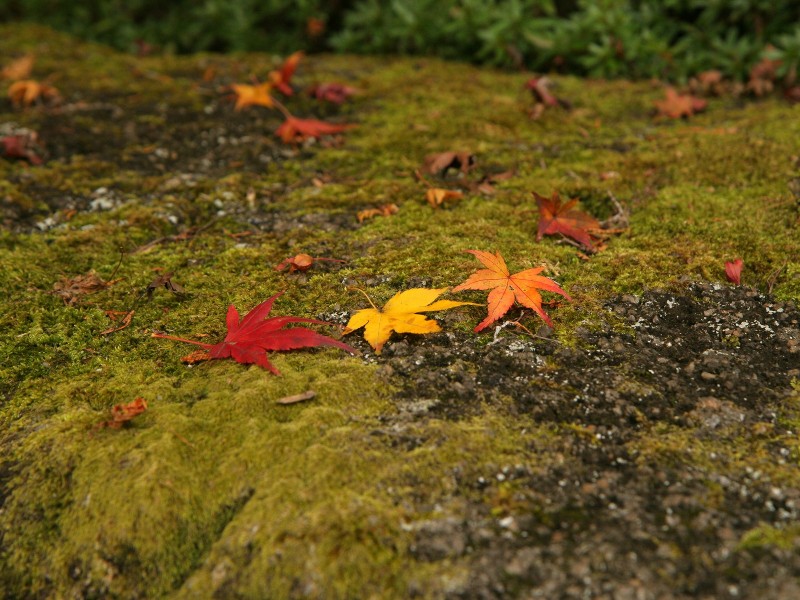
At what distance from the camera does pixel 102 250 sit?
102 inches

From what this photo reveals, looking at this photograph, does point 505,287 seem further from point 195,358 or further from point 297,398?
point 195,358

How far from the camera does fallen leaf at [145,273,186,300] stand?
2.31m

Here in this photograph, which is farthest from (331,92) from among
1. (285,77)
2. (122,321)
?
(122,321)

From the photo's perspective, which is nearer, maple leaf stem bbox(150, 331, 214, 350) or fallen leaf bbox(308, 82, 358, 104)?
maple leaf stem bbox(150, 331, 214, 350)

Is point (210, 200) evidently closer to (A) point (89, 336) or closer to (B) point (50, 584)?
(A) point (89, 336)

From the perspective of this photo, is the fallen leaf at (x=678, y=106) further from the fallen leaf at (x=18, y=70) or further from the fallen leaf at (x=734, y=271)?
the fallen leaf at (x=18, y=70)

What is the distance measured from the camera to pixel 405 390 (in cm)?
179

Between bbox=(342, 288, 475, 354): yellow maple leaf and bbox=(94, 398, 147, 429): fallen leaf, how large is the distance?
23.9 inches

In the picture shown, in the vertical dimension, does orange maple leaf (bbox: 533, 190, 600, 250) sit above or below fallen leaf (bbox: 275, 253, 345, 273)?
above

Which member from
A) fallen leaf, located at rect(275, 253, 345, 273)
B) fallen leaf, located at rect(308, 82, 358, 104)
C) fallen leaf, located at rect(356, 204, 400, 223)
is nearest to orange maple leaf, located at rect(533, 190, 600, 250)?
fallen leaf, located at rect(356, 204, 400, 223)

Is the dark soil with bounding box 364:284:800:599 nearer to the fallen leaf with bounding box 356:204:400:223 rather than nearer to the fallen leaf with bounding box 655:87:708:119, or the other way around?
the fallen leaf with bounding box 356:204:400:223

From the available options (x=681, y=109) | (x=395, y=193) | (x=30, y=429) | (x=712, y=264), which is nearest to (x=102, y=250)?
(x=30, y=429)

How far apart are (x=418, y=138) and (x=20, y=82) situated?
8.02ft

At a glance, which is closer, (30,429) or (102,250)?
(30,429)
